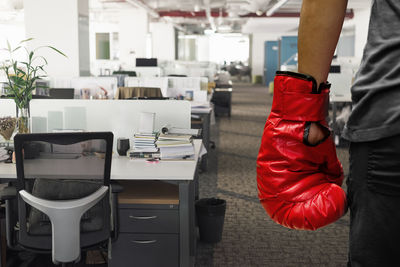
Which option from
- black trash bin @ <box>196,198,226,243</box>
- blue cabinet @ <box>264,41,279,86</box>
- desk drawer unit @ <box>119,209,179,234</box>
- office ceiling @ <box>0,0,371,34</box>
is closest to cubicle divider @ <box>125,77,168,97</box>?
black trash bin @ <box>196,198,226,243</box>

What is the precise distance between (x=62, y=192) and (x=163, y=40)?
1913cm

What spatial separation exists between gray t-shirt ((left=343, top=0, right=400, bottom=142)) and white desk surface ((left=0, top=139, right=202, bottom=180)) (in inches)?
73.5

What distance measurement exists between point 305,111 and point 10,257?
2.90 m

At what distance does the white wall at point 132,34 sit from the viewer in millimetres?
15289

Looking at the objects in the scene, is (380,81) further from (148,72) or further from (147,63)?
(147,63)

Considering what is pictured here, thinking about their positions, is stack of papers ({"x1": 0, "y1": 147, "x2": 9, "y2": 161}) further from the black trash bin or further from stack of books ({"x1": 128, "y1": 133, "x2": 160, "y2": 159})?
the black trash bin

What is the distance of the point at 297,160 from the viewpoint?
74cm

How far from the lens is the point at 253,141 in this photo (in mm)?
7984

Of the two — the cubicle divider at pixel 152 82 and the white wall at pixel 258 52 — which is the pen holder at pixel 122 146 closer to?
the cubicle divider at pixel 152 82

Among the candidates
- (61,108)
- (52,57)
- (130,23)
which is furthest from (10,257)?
(130,23)

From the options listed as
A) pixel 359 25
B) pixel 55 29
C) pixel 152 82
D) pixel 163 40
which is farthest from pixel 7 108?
pixel 163 40

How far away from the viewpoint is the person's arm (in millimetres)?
720

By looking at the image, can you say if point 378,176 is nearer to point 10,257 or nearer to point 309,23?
point 309,23

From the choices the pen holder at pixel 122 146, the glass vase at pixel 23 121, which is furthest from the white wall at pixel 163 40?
the pen holder at pixel 122 146
